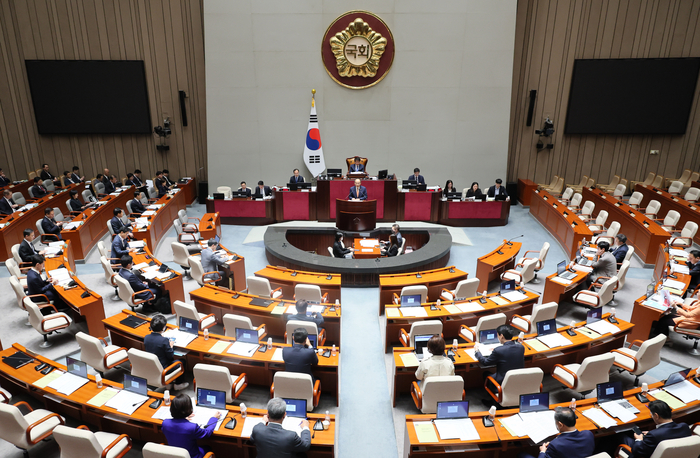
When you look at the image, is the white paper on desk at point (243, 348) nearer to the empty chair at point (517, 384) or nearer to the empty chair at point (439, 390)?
the empty chair at point (439, 390)

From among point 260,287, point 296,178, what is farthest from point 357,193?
point 260,287

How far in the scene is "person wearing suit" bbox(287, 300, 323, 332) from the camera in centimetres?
678

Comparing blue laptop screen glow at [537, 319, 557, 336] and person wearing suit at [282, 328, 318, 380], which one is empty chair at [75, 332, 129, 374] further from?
blue laptop screen glow at [537, 319, 557, 336]

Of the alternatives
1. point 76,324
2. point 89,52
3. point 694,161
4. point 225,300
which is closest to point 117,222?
point 76,324

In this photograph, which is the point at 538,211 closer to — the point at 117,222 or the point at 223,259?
the point at 223,259

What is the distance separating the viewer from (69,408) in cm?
546

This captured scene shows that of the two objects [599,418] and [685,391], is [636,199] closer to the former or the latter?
[685,391]

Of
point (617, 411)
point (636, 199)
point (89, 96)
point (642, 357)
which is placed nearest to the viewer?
point (617, 411)

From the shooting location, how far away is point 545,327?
665cm

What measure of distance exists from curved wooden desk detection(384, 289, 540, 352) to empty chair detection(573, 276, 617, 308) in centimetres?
136

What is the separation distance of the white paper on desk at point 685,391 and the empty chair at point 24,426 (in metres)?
7.26

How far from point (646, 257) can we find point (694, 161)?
28.1ft

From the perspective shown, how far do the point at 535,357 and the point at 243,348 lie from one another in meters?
4.08

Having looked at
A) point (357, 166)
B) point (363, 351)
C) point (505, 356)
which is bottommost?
point (363, 351)
